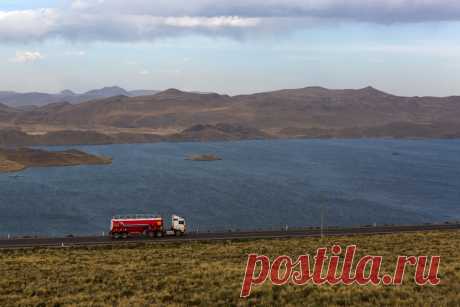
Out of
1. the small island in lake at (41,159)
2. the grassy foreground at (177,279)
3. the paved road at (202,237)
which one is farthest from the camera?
the small island in lake at (41,159)

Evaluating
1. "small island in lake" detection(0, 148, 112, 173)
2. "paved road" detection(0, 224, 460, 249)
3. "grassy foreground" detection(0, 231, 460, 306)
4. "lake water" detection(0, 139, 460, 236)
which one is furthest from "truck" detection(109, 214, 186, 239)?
"small island in lake" detection(0, 148, 112, 173)

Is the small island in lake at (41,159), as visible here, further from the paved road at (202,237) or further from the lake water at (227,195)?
the paved road at (202,237)

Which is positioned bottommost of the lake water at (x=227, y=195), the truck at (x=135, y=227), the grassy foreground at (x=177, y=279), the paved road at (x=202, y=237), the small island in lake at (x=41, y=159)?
the lake water at (x=227, y=195)

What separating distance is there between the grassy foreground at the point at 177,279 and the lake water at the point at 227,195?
38192 millimetres

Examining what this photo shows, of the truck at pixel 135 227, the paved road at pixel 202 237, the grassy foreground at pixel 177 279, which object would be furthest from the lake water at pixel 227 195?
the grassy foreground at pixel 177 279

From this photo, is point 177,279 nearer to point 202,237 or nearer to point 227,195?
point 202,237

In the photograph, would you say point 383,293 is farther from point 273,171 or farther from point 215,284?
point 273,171

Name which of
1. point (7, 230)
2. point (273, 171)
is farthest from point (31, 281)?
point (273, 171)

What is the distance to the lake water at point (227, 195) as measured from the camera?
90.8 m

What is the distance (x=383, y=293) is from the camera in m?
21.1

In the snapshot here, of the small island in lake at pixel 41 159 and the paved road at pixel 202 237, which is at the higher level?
the paved road at pixel 202 237

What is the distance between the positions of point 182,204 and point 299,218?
27969 millimetres

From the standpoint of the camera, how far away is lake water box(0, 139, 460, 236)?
298ft

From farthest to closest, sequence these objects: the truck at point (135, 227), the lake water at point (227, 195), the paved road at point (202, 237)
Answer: the lake water at point (227, 195) → the truck at point (135, 227) → the paved road at point (202, 237)
